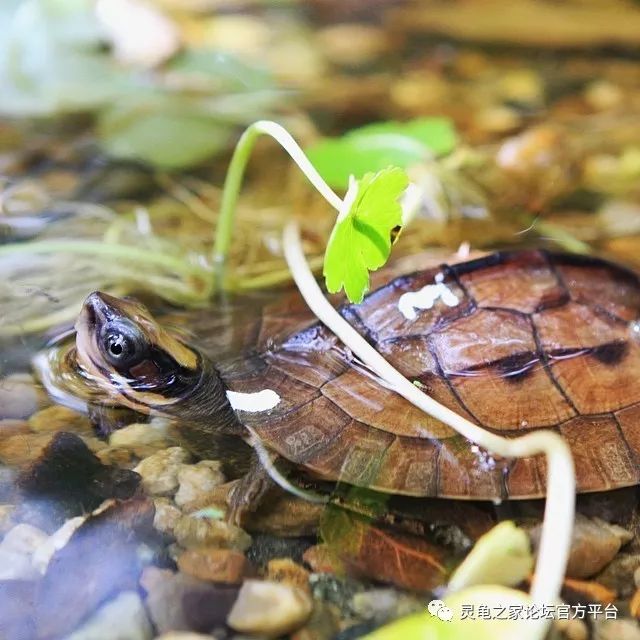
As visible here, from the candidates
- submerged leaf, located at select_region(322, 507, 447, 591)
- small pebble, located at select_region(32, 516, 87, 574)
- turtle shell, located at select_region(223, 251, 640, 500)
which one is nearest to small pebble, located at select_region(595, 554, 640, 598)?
turtle shell, located at select_region(223, 251, 640, 500)

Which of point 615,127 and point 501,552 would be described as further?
point 615,127

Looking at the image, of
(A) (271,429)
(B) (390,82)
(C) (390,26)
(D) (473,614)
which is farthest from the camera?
(C) (390,26)

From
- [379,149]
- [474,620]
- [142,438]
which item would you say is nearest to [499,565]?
[474,620]

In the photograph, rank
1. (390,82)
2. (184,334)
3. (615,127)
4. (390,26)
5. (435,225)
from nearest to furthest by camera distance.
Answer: (184,334) → (435,225) → (615,127) → (390,82) → (390,26)

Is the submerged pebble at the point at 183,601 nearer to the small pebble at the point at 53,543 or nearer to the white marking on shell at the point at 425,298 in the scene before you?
the small pebble at the point at 53,543

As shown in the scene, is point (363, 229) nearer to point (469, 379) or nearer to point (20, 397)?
point (469, 379)

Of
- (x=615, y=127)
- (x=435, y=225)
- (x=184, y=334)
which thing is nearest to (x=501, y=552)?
(x=184, y=334)

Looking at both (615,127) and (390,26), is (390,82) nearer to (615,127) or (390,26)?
(390,26)
